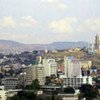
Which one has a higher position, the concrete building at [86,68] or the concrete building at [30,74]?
the concrete building at [86,68]

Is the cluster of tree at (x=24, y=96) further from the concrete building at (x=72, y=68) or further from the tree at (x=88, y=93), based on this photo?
the concrete building at (x=72, y=68)

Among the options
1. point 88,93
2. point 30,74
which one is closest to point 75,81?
point 30,74

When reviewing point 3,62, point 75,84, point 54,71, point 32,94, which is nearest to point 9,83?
point 75,84

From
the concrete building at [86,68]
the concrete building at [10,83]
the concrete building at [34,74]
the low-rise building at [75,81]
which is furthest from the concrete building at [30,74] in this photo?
the concrete building at [86,68]

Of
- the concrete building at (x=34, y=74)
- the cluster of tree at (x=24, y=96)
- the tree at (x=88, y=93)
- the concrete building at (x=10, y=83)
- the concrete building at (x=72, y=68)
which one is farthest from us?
the concrete building at (x=72, y=68)

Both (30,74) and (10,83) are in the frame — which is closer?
(10,83)

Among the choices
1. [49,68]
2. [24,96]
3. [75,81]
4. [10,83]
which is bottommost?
[24,96]

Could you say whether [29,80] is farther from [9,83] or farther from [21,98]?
[21,98]

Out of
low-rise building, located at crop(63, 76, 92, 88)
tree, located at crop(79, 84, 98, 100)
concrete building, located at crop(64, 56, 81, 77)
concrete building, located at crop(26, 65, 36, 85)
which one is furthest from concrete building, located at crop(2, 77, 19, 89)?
concrete building, located at crop(64, 56, 81, 77)

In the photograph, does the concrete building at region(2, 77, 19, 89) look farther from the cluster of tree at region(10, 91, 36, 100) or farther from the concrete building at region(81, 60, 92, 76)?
the cluster of tree at region(10, 91, 36, 100)

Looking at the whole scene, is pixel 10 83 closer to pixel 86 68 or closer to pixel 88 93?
pixel 88 93

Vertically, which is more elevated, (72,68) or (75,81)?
(72,68)
